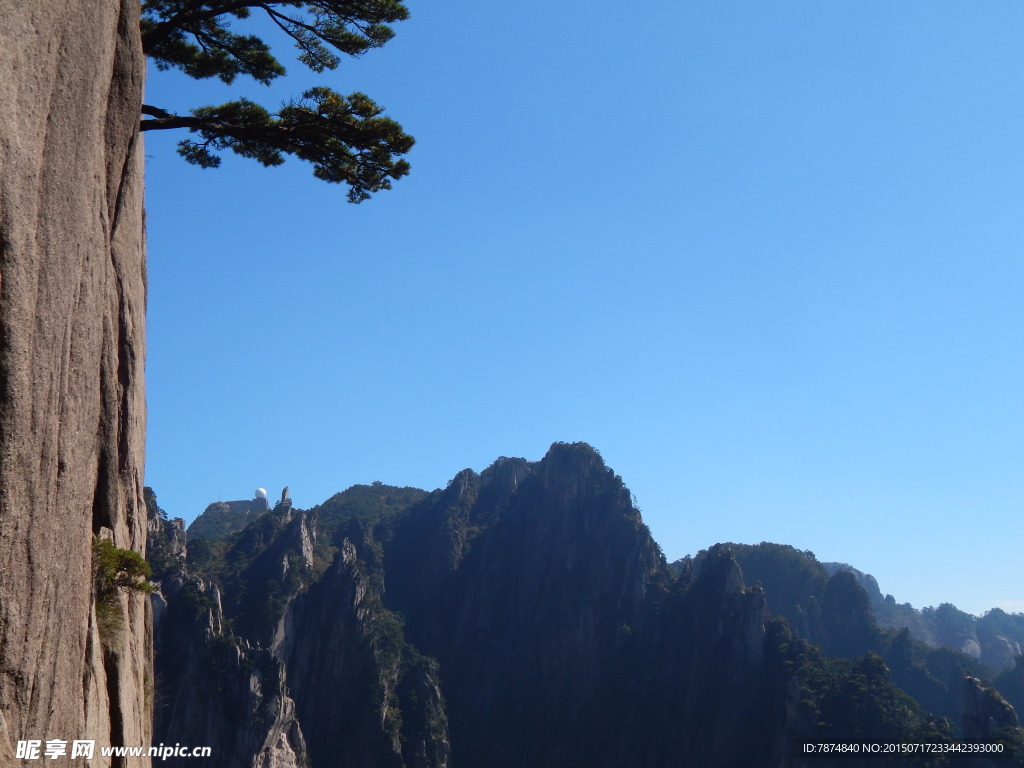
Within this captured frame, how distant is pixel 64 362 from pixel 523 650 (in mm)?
102684

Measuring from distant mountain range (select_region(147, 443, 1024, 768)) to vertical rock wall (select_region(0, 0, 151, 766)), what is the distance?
58.7 metres

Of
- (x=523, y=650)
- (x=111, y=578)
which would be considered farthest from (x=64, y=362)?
(x=523, y=650)

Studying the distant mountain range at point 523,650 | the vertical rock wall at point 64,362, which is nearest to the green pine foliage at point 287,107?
the vertical rock wall at point 64,362

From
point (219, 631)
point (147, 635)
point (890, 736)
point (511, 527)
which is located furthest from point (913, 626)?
point (147, 635)

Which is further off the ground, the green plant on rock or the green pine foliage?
the green pine foliage

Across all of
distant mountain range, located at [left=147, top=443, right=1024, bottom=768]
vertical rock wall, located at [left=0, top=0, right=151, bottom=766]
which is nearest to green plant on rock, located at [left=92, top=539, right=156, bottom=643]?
vertical rock wall, located at [left=0, top=0, right=151, bottom=766]

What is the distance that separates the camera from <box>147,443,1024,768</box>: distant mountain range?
7119 cm

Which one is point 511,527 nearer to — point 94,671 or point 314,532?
point 314,532

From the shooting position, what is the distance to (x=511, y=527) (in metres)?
117

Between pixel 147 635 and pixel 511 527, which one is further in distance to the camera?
pixel 511 527

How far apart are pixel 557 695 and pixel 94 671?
316 ft

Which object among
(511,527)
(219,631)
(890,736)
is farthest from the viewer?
(511,527)

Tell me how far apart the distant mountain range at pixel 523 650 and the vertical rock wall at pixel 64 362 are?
2310 inches

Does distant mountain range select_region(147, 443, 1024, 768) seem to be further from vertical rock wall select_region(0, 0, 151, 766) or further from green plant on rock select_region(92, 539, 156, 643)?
vertical rock wall select_region(0, 0, 151, 766)
